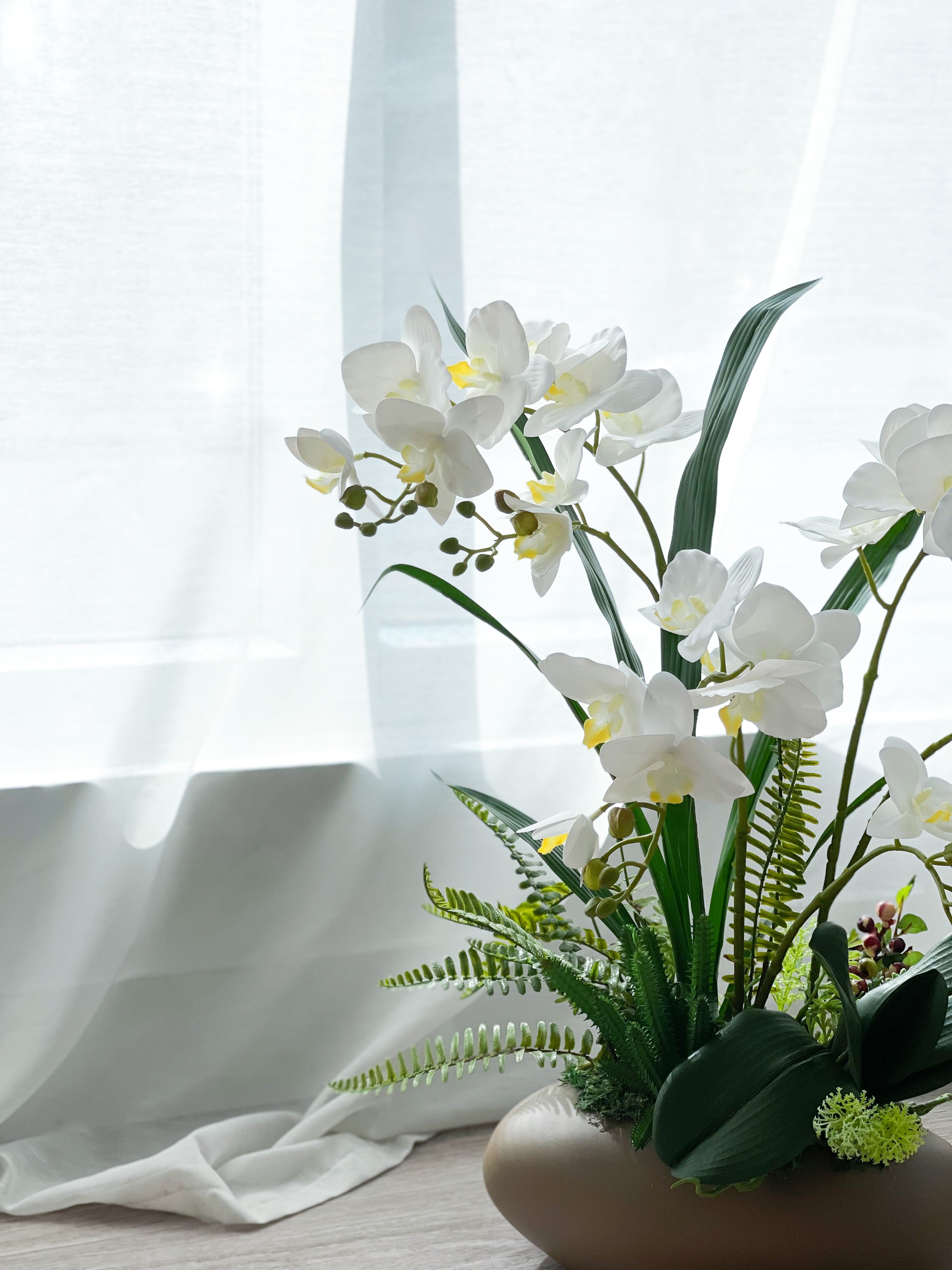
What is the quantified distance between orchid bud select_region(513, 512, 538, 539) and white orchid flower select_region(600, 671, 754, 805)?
10 cm

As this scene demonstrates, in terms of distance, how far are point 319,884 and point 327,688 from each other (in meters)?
0.21

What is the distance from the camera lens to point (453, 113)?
3.96 ft

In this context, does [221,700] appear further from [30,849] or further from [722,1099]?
[722,1099]

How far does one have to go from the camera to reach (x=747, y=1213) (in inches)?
27.2

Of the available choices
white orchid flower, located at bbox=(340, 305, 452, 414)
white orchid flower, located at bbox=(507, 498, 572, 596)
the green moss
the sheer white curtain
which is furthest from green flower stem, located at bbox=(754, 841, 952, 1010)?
the sheer white curtain

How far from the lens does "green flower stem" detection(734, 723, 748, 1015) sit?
70 cm

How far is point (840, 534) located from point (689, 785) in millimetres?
209

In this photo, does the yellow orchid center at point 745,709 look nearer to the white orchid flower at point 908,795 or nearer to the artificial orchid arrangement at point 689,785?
the artificial orchid arrangement at point 689,785

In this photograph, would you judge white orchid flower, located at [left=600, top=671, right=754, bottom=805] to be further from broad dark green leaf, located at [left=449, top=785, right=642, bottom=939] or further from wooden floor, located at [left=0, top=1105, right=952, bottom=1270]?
wooden floor, located at [left=0, top=1105, right=952, bottom=1270]

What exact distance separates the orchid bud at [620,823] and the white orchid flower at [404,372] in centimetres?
22

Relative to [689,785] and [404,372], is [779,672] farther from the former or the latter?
[404,372]

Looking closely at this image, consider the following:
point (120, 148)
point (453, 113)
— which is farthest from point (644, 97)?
point (120, 148)

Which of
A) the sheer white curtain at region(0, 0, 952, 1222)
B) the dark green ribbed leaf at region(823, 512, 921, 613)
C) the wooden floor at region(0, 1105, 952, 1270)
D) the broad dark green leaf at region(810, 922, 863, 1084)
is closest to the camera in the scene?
the broad dark green leaf at region(810, 922, 863, 1084)

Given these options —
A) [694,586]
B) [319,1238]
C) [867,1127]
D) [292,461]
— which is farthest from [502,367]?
[319,1238]
